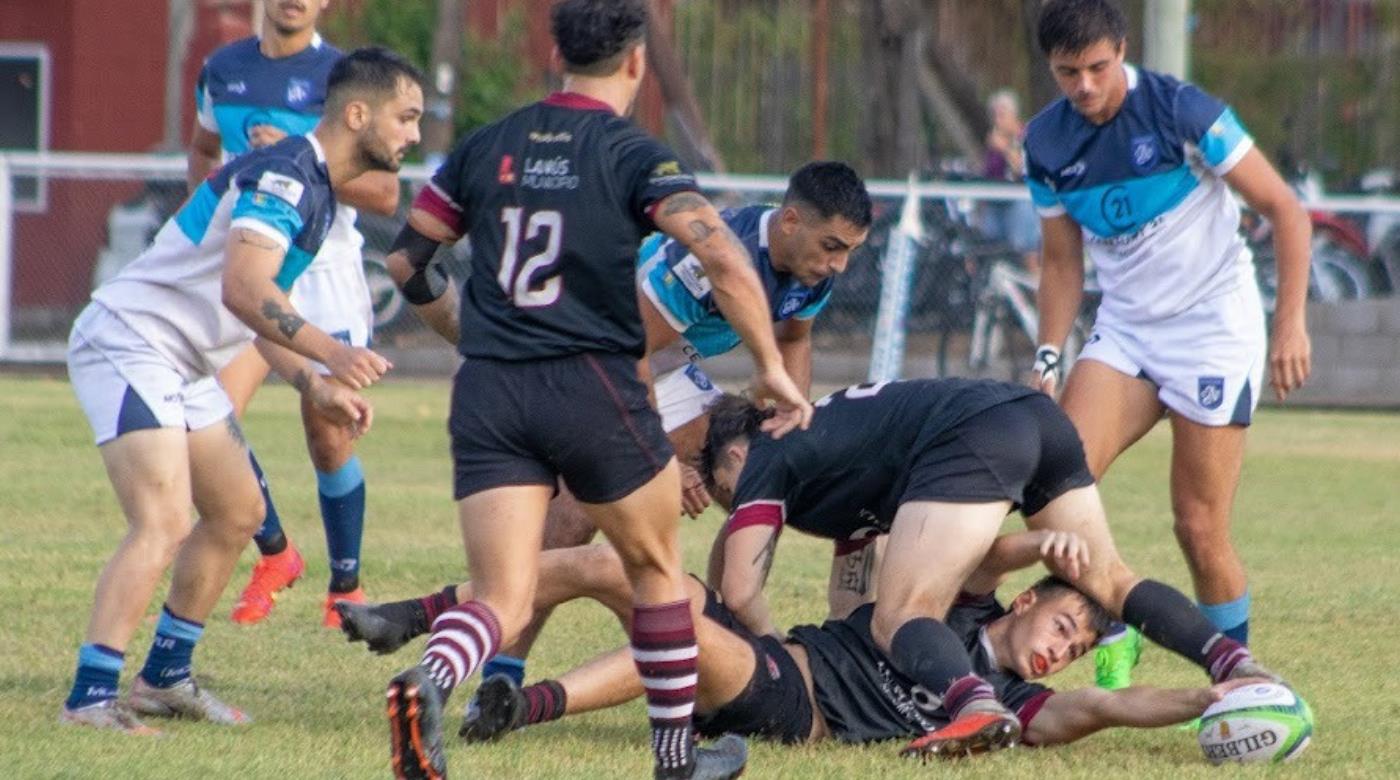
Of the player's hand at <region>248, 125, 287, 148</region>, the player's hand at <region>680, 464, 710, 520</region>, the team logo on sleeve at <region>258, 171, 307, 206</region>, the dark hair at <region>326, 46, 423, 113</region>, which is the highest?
the dark hair at <region>326, 46, 423, 113</region>

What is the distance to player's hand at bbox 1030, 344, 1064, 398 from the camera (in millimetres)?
6863

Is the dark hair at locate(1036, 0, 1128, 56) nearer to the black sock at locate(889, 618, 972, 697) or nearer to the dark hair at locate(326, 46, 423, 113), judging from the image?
the black sock at locate(889, 618, 972, 697)

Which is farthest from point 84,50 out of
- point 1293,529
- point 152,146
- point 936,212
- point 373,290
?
point 1293,529

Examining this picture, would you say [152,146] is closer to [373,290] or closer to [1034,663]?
[373,290]

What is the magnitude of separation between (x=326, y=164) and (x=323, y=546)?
4037 mm

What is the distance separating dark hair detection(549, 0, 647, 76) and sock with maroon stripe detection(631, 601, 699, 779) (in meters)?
1.26

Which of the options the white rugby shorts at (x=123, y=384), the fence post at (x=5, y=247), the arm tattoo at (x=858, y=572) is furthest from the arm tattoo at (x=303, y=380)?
A: the fence post at (x=5, y=247)

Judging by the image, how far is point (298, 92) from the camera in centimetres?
803

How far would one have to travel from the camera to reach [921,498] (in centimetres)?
602

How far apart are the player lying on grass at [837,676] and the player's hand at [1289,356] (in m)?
0.95

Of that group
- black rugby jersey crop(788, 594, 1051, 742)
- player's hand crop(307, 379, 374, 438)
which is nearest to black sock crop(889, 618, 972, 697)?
black rugby jersey crop(788, 594, 1051, 742)

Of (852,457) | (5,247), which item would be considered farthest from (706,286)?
(5,247)

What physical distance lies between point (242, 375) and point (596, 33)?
299 centimetres

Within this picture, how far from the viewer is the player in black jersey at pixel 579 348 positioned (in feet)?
16.7
